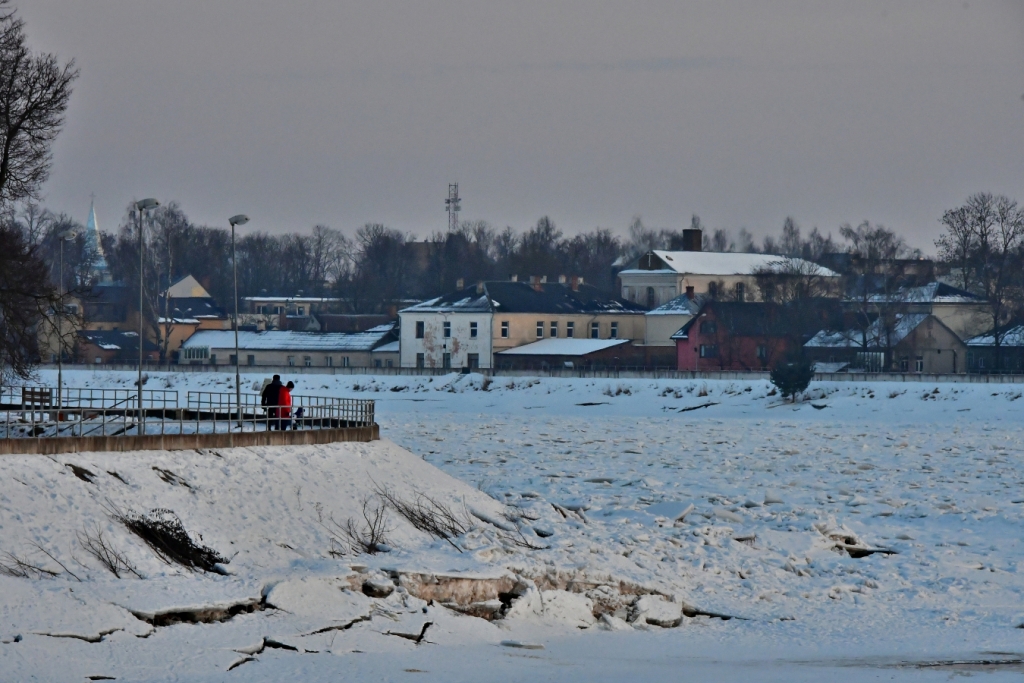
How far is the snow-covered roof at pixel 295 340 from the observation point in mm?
112012

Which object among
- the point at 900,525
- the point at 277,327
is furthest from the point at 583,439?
the point at 277,327

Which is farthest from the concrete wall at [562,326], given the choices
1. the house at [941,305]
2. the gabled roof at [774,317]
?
the house at [941,305]

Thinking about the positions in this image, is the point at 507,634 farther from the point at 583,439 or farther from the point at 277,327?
the point at 277,327

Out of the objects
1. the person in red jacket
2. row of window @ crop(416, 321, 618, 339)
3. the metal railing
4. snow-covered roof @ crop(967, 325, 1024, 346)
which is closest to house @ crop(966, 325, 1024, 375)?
snow-covered roof @ crop(967, 325, 1024, 346)

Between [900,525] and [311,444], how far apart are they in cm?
1276

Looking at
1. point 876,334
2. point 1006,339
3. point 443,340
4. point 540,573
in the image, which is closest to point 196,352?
point 443,340

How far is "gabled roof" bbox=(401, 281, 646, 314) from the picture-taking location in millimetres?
107000

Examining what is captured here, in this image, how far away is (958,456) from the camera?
50.3m

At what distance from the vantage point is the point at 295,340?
11369 cm

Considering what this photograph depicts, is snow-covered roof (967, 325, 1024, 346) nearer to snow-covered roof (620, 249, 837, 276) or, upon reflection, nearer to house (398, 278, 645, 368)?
house (398, 278, 645, 368)

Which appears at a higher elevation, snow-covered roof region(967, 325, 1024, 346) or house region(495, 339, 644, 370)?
A: snow-covered roof region(967, 325, 1024, 346)

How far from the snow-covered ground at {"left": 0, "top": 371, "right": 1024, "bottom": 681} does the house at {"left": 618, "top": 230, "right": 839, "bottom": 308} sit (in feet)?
255

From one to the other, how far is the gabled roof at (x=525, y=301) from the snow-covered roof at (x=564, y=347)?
3.09 metres

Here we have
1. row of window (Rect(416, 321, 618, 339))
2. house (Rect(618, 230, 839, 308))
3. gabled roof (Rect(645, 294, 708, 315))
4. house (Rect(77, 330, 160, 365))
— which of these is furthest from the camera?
house (Rect(618, 230, 839, 308))
